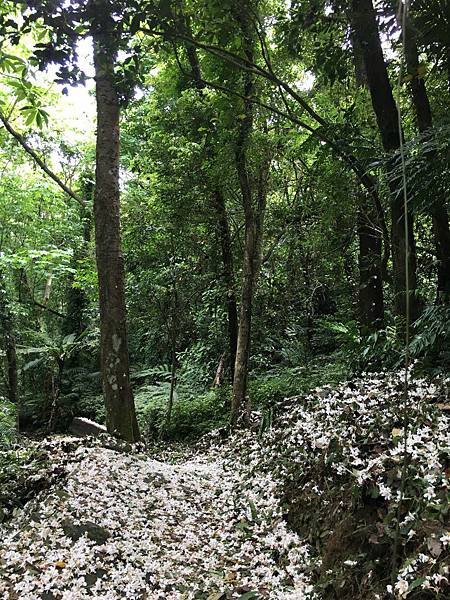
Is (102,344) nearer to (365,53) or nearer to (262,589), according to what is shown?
(262,589)

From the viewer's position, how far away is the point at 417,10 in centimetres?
461

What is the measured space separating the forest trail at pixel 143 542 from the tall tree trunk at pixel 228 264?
520 centimetres

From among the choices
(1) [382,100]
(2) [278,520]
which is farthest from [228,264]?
(2) [278,520]

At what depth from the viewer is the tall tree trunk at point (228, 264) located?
9.43 m

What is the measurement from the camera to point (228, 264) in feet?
31.9

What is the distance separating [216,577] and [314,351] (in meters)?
8.14

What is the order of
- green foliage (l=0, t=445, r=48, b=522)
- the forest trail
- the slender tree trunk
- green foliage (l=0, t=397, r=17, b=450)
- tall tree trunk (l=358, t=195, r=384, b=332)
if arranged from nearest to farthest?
the forest trail → green foliage (l=0, t=445, r=48, b=522) → green foliage (l=0, t=397, r=17, b=450) → tall tree trunk (l=358, t=195, r=384, b=332) → the slender tree trunk

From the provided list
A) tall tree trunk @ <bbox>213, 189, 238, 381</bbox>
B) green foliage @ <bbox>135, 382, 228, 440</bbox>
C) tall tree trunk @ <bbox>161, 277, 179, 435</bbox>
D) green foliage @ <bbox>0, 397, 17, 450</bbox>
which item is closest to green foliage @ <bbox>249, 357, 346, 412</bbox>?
green foliage @ <bbox>135, 382, 228, 440</bbox>

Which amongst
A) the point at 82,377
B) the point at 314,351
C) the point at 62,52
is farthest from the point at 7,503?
the point at 82,377

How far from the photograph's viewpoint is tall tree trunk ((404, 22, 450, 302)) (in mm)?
4383

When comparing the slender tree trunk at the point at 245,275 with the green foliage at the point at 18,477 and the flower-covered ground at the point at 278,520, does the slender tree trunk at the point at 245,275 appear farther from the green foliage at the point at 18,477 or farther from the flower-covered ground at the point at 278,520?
the green foliage at the point at 18,477

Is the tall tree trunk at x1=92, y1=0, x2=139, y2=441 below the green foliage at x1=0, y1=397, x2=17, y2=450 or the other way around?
the other way around

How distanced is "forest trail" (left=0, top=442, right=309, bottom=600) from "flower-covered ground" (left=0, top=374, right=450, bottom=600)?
1 cm

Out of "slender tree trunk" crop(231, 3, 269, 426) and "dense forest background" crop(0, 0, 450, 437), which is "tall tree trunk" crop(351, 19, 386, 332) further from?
"slender tree trunk" crop(231, 3, 269, 426)
